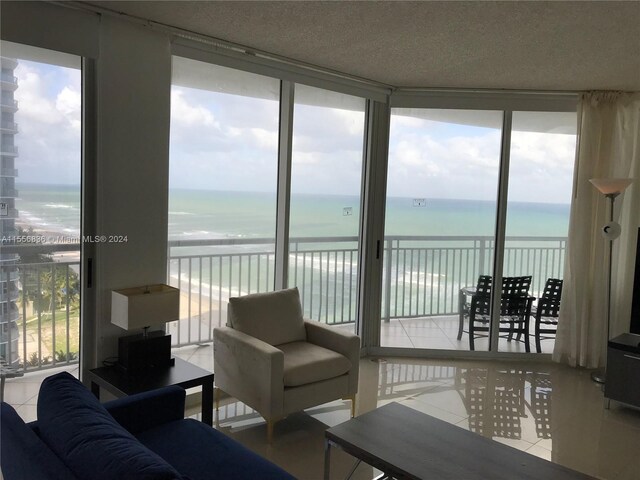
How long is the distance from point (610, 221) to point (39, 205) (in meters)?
4.47

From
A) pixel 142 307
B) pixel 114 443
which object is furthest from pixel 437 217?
pixel 114 443

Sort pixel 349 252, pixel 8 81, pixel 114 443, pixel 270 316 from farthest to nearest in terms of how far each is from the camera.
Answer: pixel 349 252
pixel 270 316
pixel 8 81
pixel 114 443

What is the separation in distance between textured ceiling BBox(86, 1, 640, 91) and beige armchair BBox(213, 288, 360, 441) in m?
1.81

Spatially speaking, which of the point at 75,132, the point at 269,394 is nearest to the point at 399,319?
the point at 269,394

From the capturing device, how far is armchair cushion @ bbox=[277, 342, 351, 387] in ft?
10.8

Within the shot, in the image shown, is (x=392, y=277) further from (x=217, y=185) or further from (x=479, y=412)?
(x=217, y=185)

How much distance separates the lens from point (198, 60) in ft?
11.8

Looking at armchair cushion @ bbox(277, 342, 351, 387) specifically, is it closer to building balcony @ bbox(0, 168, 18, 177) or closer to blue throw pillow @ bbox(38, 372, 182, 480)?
blue throw pillow @ bbox(38, 372, 182, 480)

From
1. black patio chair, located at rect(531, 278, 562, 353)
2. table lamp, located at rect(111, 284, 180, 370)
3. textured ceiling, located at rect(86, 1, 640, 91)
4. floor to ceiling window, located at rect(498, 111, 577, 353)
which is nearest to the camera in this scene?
textured ceiling, located at rect(86, 1, 640, 91)

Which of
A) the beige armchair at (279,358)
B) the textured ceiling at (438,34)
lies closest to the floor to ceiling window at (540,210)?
the textured ceiling at (438,34)

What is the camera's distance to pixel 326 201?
4703mm

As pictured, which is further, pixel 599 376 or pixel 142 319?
pixel 599 376

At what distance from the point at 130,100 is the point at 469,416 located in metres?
3.17

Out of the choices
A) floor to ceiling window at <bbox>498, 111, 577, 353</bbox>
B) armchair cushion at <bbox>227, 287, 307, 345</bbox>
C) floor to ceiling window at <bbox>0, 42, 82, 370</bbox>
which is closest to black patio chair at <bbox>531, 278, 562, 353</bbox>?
floor to ceiling window at <bbox>498, 111, 577, 353</bbox>
